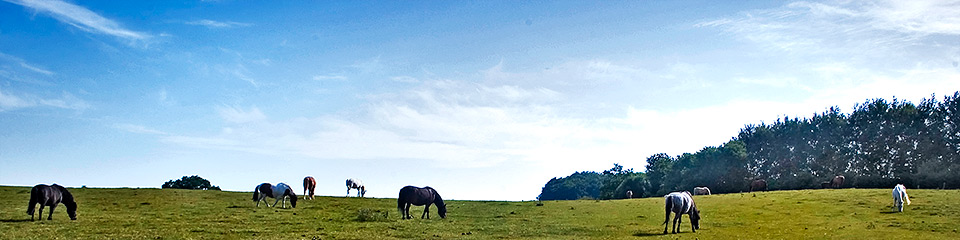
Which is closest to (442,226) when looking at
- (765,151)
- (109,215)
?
(109,215)

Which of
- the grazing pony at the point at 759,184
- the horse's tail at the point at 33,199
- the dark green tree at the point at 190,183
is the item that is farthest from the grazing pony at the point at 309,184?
the grazing pony at the point at 759,184

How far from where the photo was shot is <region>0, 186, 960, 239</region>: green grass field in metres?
26.2

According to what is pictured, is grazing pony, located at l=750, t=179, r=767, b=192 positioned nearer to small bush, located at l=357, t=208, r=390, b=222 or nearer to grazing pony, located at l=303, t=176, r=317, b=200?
grazing pony, located at l=303, t=176, r=317, b=200

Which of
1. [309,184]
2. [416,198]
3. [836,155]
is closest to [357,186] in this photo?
[309,184]

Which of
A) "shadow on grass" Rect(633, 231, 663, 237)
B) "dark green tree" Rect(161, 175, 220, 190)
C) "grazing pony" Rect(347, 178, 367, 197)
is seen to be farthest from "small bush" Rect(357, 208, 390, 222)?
"dark green tree" Rect(161, 175, 220, 190)

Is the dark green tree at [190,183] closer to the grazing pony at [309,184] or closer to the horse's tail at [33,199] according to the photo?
the grazing pony at [309,184]

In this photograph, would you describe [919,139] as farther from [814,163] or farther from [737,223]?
[737,223]

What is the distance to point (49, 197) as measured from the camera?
28.7 metres

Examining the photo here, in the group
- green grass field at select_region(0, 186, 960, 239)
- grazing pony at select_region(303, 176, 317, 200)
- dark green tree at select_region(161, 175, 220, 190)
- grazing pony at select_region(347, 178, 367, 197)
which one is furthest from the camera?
dark green tree at select_region(161, 175, 220, 190)

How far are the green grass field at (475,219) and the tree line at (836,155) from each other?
32552 millimetres

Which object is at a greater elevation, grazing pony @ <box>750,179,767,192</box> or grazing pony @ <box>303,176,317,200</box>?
grazing pony @ <box>750,179,767,192</box>

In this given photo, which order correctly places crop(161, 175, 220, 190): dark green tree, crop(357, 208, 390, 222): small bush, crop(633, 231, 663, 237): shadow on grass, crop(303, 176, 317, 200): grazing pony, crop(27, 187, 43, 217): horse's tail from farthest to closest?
crop(161, 175, 220, 190): dark green tree, crop(303, 176, 317, 200): grazing pony, crop(357, 208, 390, 222): small bush, crop(633, 231, 663, 237): shadow on grass, crop(27, 187, 43, 217): horse's tail

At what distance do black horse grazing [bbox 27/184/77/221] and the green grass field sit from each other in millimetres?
585

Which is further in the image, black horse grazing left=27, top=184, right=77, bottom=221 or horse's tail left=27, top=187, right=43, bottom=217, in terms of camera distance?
black horse grazing left=27, top=184, right=77, bottom=221
